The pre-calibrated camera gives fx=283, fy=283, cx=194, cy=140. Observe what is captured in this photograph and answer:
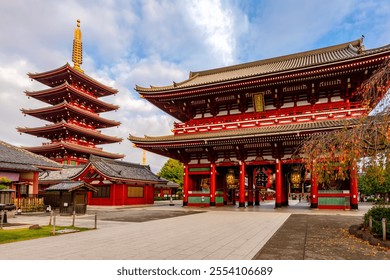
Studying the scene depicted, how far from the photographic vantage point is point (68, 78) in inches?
1784

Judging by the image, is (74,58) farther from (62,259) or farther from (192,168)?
(62,259)

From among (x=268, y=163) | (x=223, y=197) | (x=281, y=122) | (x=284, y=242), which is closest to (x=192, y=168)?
(x=223, y=197)

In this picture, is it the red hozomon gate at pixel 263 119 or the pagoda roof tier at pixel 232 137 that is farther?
the red hozomon gate at pixel 263 119

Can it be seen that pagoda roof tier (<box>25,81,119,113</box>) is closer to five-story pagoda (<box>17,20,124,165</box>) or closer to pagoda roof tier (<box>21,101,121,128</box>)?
five-story pagoda (<box>17,20,124,165</box>)

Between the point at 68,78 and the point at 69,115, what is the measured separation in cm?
608

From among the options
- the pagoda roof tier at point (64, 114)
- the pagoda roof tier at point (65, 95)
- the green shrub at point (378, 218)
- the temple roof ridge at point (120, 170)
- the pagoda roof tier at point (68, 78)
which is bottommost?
the green shrub at point (378, 218)

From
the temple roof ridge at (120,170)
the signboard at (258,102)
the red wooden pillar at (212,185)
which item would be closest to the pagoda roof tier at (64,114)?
the temple roof ridge at (120,170)

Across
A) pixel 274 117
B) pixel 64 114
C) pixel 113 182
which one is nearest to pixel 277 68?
pixel 274 117

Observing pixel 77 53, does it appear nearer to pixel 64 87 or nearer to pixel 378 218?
pixel 64 87

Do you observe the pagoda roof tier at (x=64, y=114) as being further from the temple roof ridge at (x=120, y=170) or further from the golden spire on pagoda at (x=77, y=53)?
the temple roof ridge at (x=120, y=170)

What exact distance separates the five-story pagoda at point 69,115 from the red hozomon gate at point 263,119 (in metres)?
21.2

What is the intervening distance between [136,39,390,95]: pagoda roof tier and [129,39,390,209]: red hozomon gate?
75 millimetres

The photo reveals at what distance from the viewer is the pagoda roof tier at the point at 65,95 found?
142ft

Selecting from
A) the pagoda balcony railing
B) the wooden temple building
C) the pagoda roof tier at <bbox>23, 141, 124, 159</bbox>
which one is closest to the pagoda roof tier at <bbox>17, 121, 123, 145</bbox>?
the pagoda roof tier at <bbox>23, 141, 124, 159</bbox>
